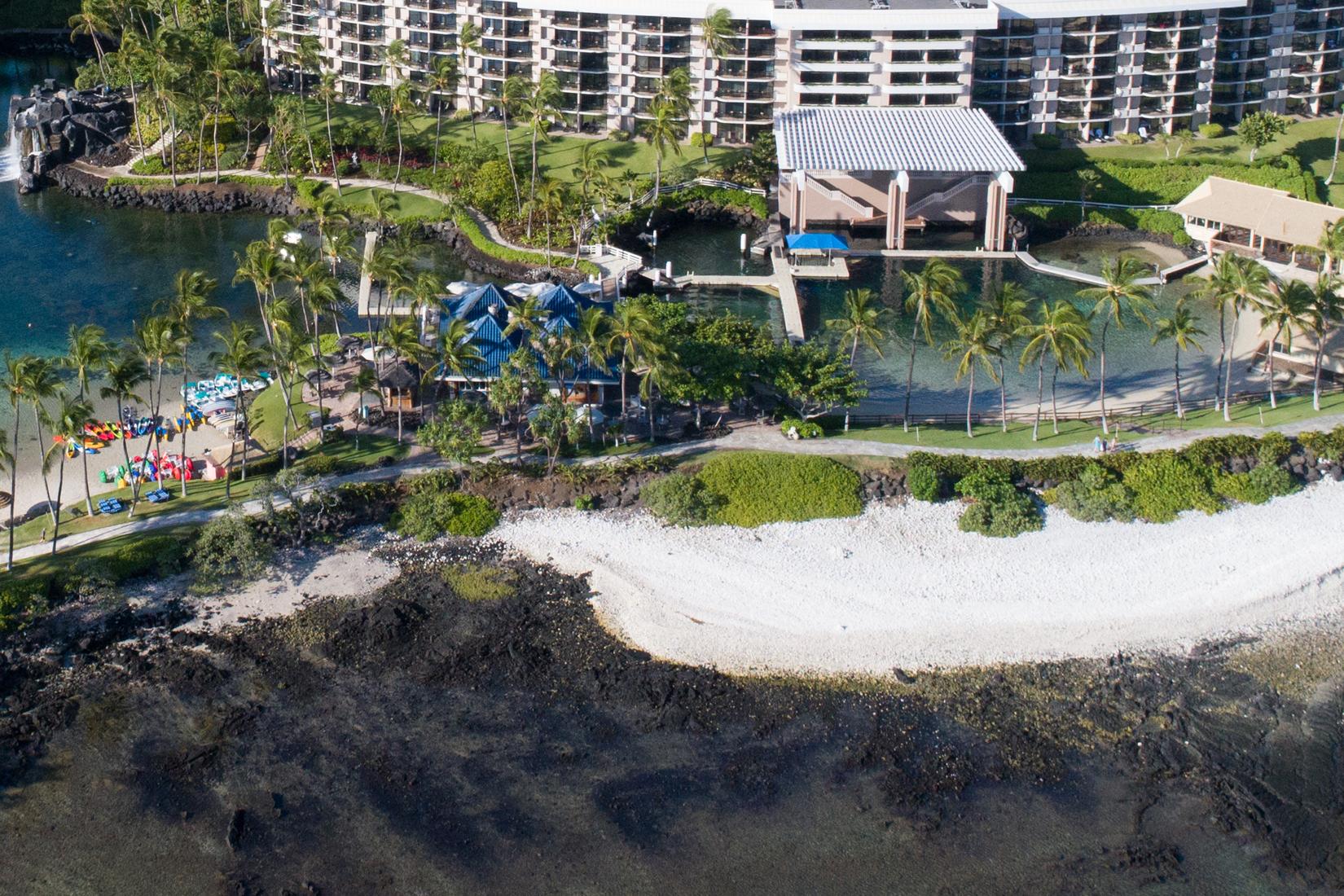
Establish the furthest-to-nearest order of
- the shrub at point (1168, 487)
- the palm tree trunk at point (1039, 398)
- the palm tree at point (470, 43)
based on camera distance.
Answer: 1. the palm tree at point (470, 43)
2. the palm tree trunk at point (1039, 398)
3. the shrub at point (1168, 487)

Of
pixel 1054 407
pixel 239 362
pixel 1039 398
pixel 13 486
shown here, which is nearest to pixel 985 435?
pixel 1039 398

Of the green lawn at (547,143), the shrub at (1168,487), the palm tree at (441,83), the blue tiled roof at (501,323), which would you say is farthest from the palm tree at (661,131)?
the shrub at (1168,487)

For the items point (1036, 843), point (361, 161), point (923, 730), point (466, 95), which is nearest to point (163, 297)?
point (361, 161)

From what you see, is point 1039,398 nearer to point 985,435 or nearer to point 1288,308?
point 985,435

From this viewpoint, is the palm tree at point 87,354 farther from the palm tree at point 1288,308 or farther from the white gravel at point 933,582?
the palm tree at point 1288,308

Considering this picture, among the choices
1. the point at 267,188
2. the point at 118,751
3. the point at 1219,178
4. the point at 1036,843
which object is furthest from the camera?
the point at 267,188

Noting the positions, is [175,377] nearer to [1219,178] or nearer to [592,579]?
[592,579]
